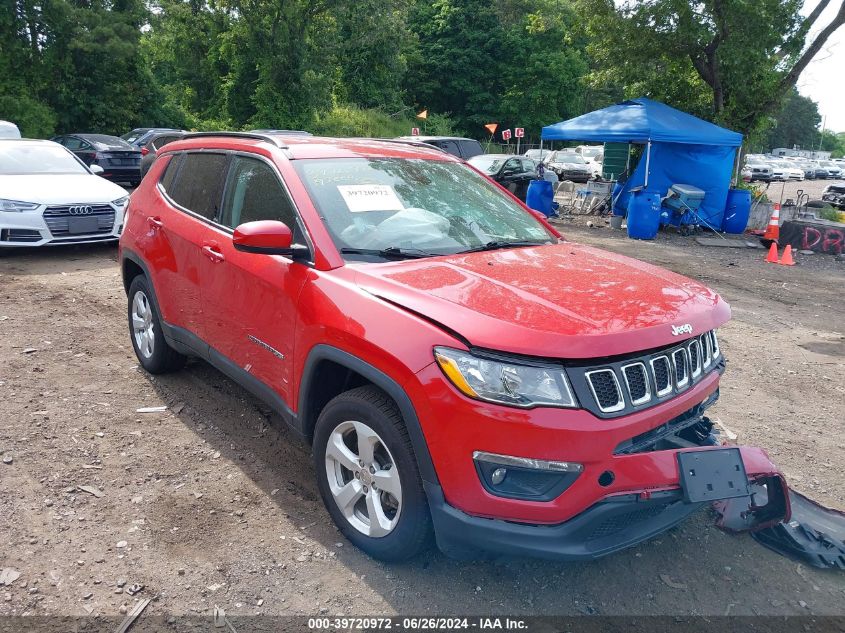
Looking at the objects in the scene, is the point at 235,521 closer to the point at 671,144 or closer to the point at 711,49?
the point at 671,144

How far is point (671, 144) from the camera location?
1492 centimetres

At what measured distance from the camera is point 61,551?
306 centimetres

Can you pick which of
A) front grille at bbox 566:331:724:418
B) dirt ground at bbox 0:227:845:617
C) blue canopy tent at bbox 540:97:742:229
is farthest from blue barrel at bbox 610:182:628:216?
front grille at bbox 566:331:724:418

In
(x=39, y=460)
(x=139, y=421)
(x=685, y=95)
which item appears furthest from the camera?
(x=685, y=95)

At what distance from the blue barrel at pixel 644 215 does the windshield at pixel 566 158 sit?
1537 cm

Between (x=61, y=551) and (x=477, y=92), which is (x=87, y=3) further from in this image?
(x=61, y=551)

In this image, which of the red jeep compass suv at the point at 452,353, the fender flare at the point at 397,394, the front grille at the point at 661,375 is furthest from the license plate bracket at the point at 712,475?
the fender flare at the point at 397,394

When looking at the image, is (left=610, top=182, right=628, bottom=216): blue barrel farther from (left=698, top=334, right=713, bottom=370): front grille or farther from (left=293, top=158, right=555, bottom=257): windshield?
(left=698, top=334, right=713, bottom=370): front grille

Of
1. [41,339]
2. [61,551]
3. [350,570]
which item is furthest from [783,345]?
[41,339]

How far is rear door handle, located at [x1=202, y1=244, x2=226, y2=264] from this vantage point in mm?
3867

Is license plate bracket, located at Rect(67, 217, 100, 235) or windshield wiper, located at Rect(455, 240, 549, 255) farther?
license plate bracket, located at Rect(67, 217, 100, 235)

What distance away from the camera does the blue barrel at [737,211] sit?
1445 centimetres

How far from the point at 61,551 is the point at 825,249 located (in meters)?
13.2

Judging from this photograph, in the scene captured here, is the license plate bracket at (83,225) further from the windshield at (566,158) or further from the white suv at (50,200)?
the windshield at (566,158)
